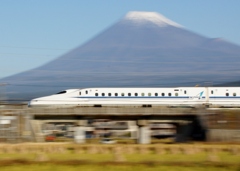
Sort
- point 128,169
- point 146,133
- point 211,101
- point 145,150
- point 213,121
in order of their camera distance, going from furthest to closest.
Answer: point 211,101 → point 146,133 → point 213,121 → point 145,150 → point 128,169

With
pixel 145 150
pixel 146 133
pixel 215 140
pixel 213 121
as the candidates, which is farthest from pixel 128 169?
pixel 146 133

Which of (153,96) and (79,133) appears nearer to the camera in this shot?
(79,133)

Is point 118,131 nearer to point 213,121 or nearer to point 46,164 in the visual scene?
point 213,121

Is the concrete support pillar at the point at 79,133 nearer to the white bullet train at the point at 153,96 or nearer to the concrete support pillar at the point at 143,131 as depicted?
the concrete support pillar at the point at 143,131

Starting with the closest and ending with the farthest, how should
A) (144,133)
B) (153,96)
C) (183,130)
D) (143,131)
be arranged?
(143,131) → (183,130) → (144,133) → (153,96)

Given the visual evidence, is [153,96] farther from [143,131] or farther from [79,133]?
[79,133]

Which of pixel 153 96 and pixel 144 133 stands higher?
pixel 153 96

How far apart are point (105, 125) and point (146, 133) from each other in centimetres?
2437

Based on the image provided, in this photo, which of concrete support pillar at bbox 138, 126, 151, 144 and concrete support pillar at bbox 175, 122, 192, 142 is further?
concrete support pillar at bbox 175, 122, 192, 142

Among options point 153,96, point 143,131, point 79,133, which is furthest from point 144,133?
point 153,96

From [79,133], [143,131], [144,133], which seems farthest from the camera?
[79,133]

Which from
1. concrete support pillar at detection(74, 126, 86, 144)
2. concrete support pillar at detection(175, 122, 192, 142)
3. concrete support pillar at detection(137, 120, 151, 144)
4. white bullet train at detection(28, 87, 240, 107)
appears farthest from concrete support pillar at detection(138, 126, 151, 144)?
white bullet train at detection(28, 87, 240, 107)

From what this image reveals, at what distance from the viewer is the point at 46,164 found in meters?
27.2

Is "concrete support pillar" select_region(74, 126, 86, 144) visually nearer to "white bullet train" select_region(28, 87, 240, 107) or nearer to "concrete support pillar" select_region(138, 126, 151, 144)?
"concrete support pillar" select_region(138, 126, 151, 144)
